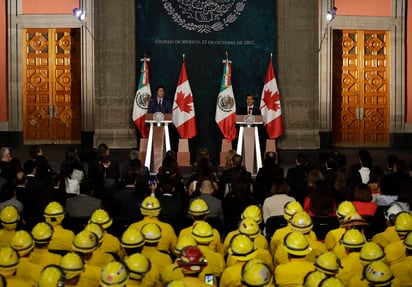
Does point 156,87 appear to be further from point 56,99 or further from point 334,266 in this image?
point 334,266

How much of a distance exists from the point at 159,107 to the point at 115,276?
38.9 feet

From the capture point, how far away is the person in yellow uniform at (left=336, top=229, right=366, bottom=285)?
6.99m

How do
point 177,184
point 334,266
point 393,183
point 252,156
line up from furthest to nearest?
1. point 252,156
2. point 177,184
3. point 393,183
4. point 334,266

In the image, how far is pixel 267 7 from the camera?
19.1 meters

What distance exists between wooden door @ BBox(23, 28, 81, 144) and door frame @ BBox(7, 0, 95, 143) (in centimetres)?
21

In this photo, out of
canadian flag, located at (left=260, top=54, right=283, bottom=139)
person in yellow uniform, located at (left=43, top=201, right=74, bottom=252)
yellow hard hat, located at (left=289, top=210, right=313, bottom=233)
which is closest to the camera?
yellow hard hat, located at (left=289, top=210, right=313, bottom=233)

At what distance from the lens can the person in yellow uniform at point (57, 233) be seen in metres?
8.30

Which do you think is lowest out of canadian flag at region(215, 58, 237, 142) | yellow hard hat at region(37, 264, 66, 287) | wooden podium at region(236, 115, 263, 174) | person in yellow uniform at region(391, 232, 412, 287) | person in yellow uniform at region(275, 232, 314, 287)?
person in yellow uniform at region(391, 232, 412, 287)

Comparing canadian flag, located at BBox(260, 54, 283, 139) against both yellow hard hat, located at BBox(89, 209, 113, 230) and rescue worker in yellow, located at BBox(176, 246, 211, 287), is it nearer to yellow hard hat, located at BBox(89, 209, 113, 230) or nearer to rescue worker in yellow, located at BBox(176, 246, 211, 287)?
yellow hard hat, located at BBox(89, 209, 113, 230)

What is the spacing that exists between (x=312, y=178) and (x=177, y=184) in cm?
177

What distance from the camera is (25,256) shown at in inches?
276

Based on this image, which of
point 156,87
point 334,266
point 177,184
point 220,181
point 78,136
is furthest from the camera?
point 78,136

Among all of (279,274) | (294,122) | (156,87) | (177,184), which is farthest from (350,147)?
(279,274)

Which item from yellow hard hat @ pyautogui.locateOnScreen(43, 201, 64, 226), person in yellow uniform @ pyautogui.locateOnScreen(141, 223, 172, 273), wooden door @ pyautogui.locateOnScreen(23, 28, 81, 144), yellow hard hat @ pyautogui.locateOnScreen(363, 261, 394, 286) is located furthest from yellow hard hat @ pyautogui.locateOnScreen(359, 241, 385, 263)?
wooden door @ pyautogui.locateOnScreen(23, 28, 81, 144)
